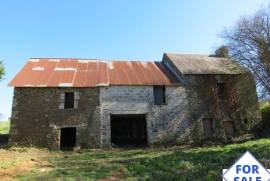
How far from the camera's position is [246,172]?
4449 mm

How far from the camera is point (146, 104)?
800 inches

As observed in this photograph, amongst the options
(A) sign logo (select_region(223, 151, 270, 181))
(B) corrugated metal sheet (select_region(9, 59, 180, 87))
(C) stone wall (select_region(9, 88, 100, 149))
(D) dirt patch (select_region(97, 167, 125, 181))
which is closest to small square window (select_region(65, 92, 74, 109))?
(C) stone wall (select_region(9, 88, 100, 149))

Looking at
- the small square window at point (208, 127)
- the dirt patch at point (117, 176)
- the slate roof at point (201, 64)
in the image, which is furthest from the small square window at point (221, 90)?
the dirt patch at point (117, 176)

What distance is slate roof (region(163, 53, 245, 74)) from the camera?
22078 mm

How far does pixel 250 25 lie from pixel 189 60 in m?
6.28

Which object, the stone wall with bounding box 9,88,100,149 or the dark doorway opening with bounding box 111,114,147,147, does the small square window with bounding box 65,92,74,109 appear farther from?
the dark doorway opening with bounding box 111,114,147,147

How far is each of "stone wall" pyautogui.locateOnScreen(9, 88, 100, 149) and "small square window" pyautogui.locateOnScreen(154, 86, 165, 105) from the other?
13.3ft

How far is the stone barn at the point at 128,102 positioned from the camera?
1900cm

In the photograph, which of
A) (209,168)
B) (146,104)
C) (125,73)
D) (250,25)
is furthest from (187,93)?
(209,168)

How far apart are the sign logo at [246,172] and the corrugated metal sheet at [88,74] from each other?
1578cm

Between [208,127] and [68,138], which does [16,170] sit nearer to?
[68,138]

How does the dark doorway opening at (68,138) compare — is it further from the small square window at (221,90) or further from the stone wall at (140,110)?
the small square window at (221,90)

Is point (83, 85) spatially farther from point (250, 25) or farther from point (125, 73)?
point (250, 25)

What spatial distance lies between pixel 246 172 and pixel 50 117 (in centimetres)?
1615
